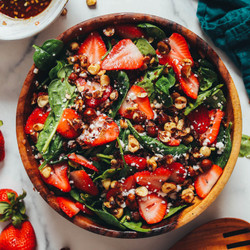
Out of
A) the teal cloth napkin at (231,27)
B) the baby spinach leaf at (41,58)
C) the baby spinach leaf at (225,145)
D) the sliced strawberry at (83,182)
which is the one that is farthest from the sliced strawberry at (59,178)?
the teal cloth napkin at (231,27)

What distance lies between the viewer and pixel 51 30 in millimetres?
2084

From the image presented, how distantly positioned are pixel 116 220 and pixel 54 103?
65cm

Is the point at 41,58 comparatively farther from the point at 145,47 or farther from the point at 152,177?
the point at 152,177

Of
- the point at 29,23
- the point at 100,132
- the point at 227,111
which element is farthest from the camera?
the point at 29,23

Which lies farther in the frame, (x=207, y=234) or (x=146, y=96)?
(x=207, y=234)

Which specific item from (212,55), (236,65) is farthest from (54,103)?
(236,65)

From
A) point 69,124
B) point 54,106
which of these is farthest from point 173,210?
point 54,106

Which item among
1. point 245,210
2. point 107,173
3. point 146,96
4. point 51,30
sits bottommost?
point 245,210

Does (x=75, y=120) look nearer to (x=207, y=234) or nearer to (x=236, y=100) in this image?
(x=236, y=100)

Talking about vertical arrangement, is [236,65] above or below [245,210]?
above

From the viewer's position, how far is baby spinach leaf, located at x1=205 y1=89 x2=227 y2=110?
186 cm

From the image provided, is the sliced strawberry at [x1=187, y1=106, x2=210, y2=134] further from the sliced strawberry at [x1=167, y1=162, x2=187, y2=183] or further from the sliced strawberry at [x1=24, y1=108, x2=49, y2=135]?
the sliced strawberry at [x1=24, y1=108, x2=49, y2=135]

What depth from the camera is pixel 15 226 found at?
84.0 inches

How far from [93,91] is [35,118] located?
340 millimetres
